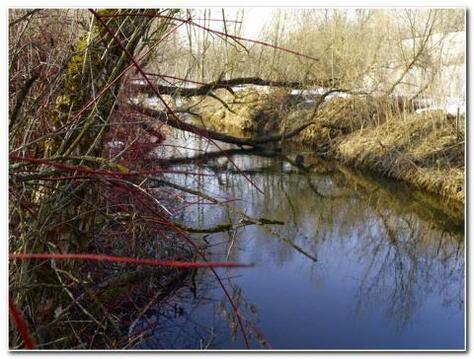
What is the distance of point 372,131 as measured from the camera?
7.50 meters

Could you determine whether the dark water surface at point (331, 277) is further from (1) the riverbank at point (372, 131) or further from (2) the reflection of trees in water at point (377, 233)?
(1) the riverbank at point (372, 131)

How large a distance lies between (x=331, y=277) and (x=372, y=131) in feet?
14.1

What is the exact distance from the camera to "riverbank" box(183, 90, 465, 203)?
234 inches

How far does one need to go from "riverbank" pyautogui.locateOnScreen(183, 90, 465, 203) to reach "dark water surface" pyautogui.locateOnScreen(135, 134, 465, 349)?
0.45 metres

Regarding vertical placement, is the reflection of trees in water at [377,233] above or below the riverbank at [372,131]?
Answer: below

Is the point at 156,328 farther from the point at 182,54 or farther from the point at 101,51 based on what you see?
the point at 182,54

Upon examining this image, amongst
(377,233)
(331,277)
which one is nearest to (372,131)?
(377,233)

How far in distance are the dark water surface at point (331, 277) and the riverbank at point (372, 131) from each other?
17.6 inches

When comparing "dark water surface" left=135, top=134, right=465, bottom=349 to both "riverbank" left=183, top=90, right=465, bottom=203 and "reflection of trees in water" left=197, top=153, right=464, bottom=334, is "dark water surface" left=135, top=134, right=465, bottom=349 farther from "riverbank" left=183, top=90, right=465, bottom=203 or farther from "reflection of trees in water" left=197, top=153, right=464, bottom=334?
"riverbank" left=183, top=90, right=465, bottom=203

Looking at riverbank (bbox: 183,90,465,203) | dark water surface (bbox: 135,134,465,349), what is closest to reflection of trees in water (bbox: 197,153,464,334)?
dark water surface (bbox: 135,134,465,349)

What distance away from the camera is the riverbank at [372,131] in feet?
19.5

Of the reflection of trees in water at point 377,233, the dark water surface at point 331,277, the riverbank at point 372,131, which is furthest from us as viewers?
the riverbank at point 372,131

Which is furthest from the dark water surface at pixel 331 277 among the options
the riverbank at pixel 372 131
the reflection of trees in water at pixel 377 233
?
the riverbank at pixel 372 131

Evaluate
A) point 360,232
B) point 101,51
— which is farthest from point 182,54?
point 101,51
